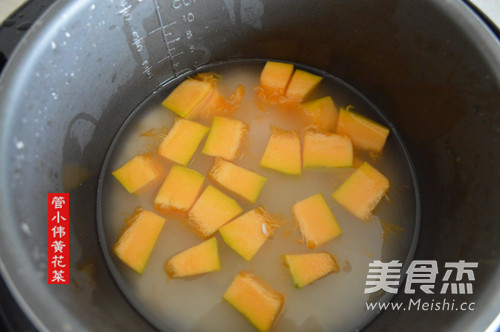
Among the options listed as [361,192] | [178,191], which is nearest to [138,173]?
[178,191]

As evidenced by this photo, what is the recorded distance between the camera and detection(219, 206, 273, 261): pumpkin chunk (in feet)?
3.31

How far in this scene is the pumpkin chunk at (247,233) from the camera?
3.31 feet

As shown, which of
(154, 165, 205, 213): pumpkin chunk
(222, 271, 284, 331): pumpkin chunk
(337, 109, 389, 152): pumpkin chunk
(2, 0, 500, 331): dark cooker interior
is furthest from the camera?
(337, 109, 389, 152): pumpkin chunk

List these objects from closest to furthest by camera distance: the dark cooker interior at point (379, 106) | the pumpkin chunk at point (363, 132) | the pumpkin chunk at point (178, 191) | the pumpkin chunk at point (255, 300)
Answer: the dark cooker interior at point (379, 106) < the pumpkin chunk at point (255, 300) < the pumpkin chunk at point (178, 191) < the pumpkin chunk at point (363, 132)

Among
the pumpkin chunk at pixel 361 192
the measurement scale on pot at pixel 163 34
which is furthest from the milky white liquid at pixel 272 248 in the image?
the measurement scale on pot at pixel 163 34

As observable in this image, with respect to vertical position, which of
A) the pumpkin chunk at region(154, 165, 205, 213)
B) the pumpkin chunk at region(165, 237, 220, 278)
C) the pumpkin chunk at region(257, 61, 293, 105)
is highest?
the pumpkin chunk at region(257, 61, 293, 105)

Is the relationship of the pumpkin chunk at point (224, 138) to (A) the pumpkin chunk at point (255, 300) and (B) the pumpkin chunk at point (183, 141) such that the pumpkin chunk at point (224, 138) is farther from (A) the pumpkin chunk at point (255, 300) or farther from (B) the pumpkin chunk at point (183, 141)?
(A) the pumpkin chunk at point (255, 300)

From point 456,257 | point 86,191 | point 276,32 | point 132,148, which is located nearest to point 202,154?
point 132,148

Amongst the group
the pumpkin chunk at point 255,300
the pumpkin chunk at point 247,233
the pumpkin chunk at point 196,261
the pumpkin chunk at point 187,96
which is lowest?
the pumpkin chunk at point 255,300

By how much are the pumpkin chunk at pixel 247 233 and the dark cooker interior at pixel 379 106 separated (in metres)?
0.31

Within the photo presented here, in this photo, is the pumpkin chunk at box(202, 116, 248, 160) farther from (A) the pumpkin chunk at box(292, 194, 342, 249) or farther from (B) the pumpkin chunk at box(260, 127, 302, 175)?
(A) the pumpkin chunk at box(292, 194, 342, 249)

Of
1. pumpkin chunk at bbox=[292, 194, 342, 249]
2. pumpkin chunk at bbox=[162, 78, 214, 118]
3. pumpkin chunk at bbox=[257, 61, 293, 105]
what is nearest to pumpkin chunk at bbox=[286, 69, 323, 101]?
pumpkin chunk at bbox=[257, 61, 293, 105]

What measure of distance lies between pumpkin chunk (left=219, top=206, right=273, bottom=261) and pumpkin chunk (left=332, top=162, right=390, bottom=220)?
23cm

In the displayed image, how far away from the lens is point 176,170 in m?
1.09
